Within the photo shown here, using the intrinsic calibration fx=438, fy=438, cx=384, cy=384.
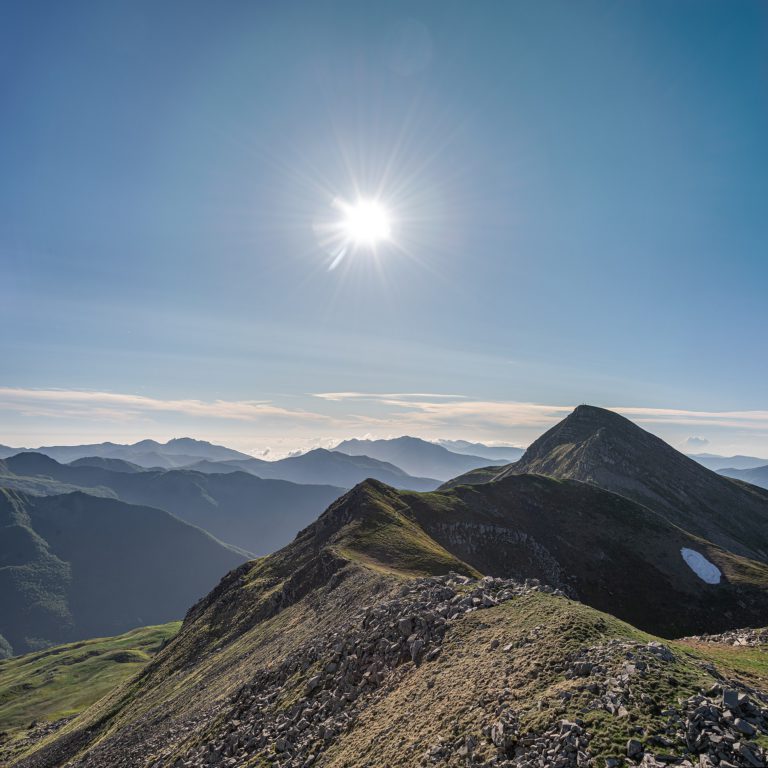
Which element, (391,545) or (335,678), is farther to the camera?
(391,545)

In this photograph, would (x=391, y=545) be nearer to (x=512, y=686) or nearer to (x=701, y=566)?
(x=512, y=686)

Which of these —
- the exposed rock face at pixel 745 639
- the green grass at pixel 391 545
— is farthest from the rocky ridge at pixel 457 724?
the exposed rock face at pixel 745 639

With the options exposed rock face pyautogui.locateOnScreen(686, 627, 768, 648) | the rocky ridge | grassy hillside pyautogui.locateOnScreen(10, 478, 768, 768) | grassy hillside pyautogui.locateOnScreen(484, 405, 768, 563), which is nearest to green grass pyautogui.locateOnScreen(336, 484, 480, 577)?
grassy hillside pyautogui.locateOnScreen(10, 478, 768, 768)

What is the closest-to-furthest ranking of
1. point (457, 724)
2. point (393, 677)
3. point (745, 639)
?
point (457, 724), point (393, 677), point (745, 639)

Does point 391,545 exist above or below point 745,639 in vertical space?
below

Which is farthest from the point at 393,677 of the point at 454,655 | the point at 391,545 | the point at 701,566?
the point at 701,566

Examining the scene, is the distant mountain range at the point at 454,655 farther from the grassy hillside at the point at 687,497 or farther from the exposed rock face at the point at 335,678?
the grassy hillside at the point at 687,497

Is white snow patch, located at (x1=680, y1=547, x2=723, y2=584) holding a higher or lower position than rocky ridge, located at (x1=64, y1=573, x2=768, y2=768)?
lower

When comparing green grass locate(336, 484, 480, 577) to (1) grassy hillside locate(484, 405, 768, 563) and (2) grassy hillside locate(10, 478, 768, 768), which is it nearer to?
(2) grassy hillside locate(10, 478, 768, 768)

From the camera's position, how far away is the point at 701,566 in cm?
9738

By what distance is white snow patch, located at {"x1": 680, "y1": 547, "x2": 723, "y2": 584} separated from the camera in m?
93.9

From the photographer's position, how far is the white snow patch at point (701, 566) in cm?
9388

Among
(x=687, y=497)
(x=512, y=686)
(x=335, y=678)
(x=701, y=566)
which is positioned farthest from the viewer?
(x=687, y=497)

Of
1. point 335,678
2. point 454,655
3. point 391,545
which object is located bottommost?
point 391,545
